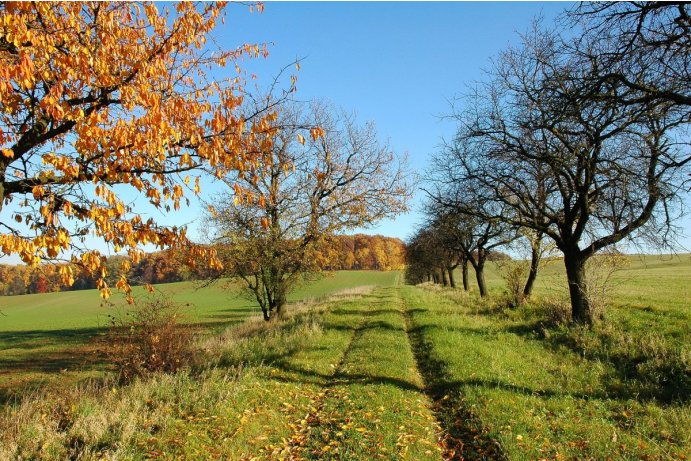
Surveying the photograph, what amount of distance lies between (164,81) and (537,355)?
32.7ft

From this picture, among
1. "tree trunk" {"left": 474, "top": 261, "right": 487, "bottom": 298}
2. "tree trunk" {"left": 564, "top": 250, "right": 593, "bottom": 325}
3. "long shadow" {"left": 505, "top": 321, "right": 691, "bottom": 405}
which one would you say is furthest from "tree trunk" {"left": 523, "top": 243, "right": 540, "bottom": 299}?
"long shadow" {"left": 505, "top": 321, "right": 691, "bottom": 405}

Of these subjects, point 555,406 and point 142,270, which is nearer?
point 555,406

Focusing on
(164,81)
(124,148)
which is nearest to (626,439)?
(124,148)

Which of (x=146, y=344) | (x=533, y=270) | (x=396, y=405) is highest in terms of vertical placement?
(x=533, y=270)

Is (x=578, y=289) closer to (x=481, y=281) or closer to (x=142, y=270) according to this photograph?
(x=142, y=270)

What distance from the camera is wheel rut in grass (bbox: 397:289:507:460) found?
18.0 feet

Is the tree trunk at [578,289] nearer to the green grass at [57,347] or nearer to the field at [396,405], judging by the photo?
the field at [396,405]

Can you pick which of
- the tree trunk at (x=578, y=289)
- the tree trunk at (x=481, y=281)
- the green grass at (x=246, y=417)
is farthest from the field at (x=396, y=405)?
the tree trunk at (x=481, y=281)

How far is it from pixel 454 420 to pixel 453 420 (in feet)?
0.05

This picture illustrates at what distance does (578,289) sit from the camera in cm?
1298

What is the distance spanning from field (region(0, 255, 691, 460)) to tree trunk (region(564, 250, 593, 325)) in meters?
1.17

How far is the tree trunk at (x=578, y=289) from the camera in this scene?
42.2 feet

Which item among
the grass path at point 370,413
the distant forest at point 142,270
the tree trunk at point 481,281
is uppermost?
the distant forest at point 142,270

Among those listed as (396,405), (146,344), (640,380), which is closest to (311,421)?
(396,405)
